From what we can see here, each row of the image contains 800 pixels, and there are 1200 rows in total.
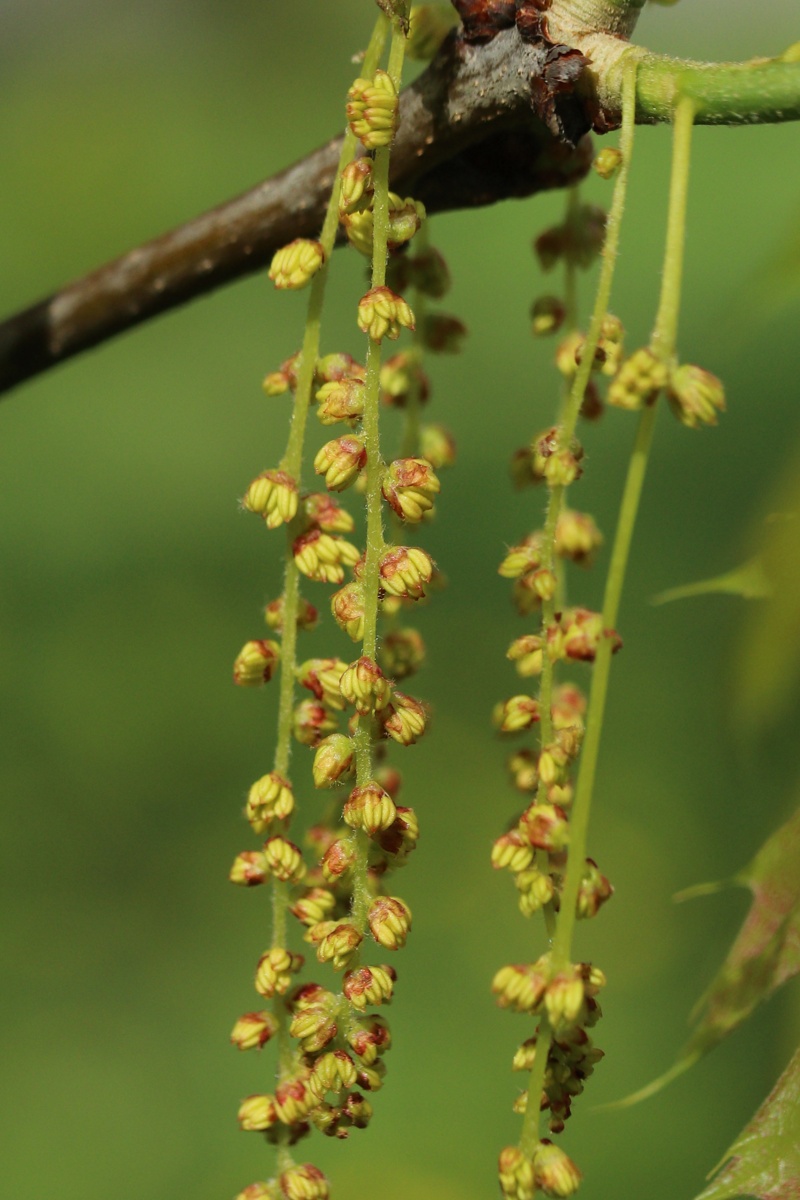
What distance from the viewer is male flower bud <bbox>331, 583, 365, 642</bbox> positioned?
2.25 feet

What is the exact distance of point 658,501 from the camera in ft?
12.2

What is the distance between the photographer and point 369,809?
671 mm

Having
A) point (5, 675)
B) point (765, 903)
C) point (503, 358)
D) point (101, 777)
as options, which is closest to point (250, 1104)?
point (765, 903)

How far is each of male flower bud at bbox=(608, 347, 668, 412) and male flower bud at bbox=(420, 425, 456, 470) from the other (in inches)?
12.7

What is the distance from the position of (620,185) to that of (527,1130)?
45 cm

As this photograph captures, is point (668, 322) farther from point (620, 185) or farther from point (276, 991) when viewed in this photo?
point (276, 991)

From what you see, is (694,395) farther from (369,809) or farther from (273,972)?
(273,972)

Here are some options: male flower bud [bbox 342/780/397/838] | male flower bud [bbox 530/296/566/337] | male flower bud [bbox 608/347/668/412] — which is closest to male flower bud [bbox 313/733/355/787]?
male flower bud [bbox 342/780/397/838]

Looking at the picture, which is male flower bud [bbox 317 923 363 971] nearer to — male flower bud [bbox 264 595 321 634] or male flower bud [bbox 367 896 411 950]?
male flower bud [bbox 367 896 411 950]

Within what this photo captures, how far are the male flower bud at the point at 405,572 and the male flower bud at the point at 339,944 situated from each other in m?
0.17

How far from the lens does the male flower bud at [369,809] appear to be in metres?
0.67

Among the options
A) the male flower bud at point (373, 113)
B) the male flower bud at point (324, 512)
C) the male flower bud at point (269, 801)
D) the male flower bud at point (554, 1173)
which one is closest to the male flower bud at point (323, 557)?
the male flower bud at point (324, 512)

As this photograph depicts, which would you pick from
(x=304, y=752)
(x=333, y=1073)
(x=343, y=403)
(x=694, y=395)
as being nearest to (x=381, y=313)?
(x=343, y=403)

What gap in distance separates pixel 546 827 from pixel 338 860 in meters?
0.11
